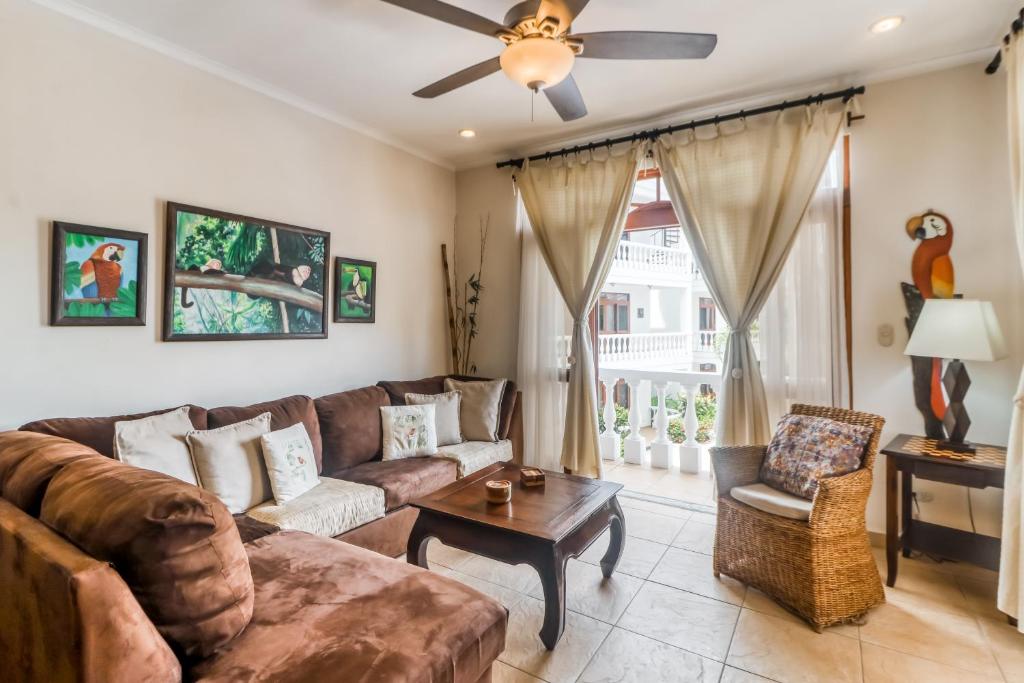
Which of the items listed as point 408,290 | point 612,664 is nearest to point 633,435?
point 408,290

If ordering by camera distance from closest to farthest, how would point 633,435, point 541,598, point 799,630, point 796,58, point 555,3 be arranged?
point 555,3 → point 799,630 → point 541,598 → point 796,58 → point 633,435

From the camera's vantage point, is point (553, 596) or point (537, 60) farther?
point (553, 596)

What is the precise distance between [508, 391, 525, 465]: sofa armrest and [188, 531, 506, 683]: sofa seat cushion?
210 cm

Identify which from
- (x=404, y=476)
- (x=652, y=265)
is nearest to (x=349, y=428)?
(x=404, y=476)

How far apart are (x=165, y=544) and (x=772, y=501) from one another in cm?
235

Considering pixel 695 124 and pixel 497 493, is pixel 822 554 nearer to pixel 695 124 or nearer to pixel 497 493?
pixel 497 493

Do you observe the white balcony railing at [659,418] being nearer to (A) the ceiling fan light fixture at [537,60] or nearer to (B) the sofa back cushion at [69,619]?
(A) the ceiling fan light fixture at [537,60]

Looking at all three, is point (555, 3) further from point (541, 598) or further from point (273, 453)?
point (541, 598)

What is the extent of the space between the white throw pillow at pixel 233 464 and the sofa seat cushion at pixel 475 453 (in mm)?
1110

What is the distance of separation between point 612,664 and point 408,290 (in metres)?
3.03

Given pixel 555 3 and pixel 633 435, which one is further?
pixel 633 435

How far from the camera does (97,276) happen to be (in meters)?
2.31

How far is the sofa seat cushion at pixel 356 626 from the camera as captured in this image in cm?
117

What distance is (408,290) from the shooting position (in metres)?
4.06
